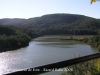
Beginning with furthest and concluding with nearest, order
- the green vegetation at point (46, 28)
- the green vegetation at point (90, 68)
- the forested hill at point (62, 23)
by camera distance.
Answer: the forested hill at point (62, 23) < the green vegetation at point (46, 28) < the green vegetation at point (90, 68)

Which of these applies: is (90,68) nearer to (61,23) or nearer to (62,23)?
(62,23)

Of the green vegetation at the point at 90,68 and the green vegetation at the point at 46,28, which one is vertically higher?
the green vegetation at the point at 90,68

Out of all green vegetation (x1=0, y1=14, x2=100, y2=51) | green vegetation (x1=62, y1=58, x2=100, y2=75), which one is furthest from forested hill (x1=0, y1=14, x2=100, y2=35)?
green vegetation (x1=62, y1=58, x2=100, y2=75)

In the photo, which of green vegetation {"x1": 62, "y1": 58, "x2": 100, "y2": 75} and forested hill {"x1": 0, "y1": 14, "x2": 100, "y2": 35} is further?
forested hill {"x1": 0, "y1": 14, "x2": 100, "y2": 35}

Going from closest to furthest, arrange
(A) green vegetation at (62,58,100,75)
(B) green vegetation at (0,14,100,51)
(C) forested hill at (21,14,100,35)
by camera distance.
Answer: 1. (A) green vegetation at (62,58,100,75)
2. (B) green vegetation at (0,14,100,51)
3. (C) forested hill at (21,14,100,35)

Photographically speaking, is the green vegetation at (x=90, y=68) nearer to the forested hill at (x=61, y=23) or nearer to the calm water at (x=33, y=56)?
the calm water at (x=33, y=56)

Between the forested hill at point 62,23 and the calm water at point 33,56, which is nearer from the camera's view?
the calm water at point 33,56

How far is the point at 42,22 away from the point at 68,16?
11571 mm

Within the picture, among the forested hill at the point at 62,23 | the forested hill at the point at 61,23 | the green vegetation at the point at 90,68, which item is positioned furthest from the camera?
the forested hill at the point at 62,23

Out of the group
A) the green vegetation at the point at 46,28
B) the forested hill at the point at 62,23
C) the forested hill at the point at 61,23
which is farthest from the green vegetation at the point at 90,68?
the forested hill at the point at 62,23

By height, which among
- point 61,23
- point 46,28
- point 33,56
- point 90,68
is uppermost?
point 90,68

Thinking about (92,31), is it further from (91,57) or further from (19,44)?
(91,57)

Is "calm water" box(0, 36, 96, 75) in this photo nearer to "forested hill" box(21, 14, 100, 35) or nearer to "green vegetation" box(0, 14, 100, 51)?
"green vegetation" box(0, 14, 100, 51)

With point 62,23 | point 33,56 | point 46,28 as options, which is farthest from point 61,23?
point 33,56
